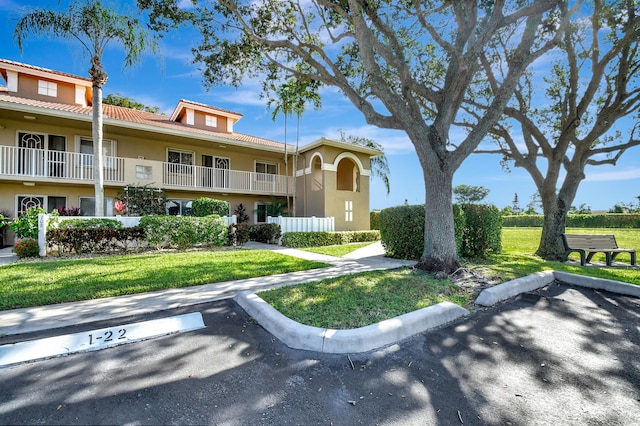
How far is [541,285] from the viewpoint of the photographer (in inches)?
243

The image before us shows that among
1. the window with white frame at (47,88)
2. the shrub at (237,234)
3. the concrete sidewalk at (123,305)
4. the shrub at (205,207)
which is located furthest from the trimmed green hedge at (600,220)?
the window with white frame at (47,88)

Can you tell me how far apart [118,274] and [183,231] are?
4811mm

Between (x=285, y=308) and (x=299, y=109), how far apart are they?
9.57 meters

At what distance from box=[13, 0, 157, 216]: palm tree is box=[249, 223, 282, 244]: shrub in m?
6.71

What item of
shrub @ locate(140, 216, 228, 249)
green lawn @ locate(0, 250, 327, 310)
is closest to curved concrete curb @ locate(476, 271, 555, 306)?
green lawn @ locate(0, 250, 327, 310)

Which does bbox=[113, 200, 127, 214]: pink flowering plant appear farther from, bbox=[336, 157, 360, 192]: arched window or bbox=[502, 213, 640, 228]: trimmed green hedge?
bbox=[502, 213, 640, 228]: trimmed green hedge

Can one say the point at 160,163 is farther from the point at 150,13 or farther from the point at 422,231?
the point at 422,231

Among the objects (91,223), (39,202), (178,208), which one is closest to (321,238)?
(178,208)

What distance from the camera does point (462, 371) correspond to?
9.65 feet

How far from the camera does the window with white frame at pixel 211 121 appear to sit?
1914cm

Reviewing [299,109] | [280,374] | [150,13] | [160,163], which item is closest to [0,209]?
[160,163]

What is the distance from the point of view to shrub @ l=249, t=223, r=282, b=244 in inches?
557

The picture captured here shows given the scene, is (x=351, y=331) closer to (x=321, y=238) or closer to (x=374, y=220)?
(x=321, y=238)

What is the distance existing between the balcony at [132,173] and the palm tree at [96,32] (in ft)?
7.56
